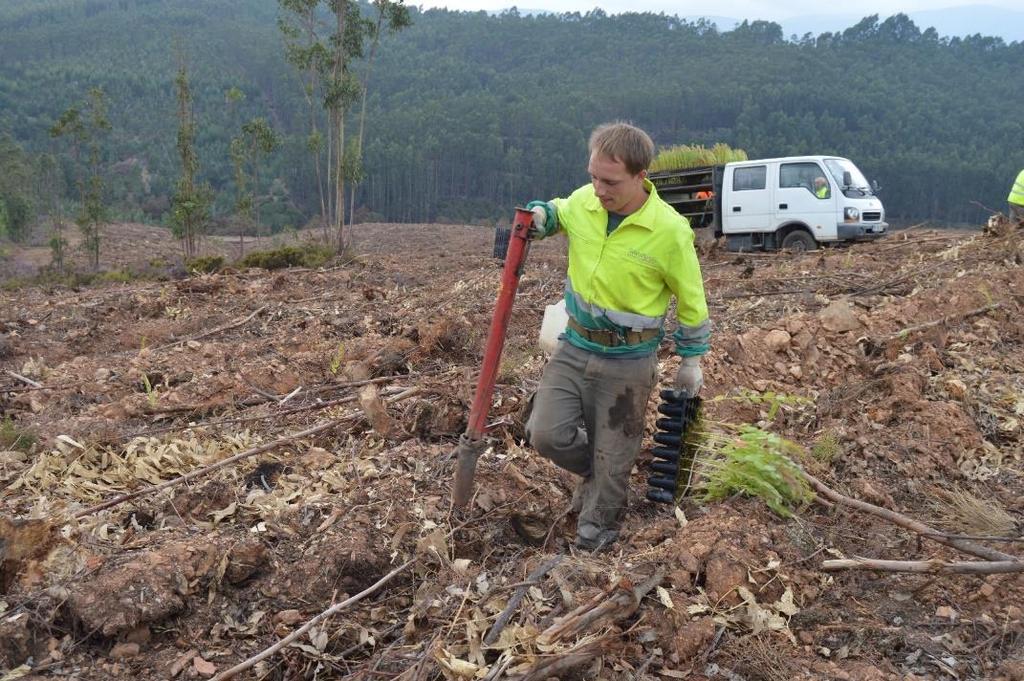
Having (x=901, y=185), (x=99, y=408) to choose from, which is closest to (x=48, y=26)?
(x=901, y=185)

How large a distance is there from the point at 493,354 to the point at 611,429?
569mm

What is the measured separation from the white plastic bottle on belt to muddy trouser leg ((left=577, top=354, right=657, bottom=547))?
0.31 meters

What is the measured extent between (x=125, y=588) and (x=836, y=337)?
16.1 feet

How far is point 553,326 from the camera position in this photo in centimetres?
377

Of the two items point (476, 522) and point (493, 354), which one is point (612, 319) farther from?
point (476, 522)

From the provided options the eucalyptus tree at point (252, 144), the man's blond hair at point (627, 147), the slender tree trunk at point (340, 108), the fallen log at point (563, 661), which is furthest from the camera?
the slender tree trunk at point (340, 108)

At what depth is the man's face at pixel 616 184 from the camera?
322 centimetres

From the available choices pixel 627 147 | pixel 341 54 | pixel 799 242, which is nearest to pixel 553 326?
pixel 627 147

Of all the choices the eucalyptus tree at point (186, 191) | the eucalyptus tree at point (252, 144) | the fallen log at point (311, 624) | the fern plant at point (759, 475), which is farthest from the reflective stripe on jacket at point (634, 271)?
the eucalyptus tree at point (252, 144)

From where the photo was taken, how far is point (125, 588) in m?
3.14

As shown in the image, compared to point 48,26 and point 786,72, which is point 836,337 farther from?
point 48,26

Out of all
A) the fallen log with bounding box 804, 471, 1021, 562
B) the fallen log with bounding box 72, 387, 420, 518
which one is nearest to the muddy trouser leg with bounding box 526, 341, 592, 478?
the fallen log with bounding box 804, 471, 1021, 562

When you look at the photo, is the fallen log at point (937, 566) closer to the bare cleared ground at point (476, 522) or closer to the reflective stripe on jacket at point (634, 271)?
the bare cleared ground at point (476, 522)

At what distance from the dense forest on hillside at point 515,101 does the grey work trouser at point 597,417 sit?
3394 centimetres
